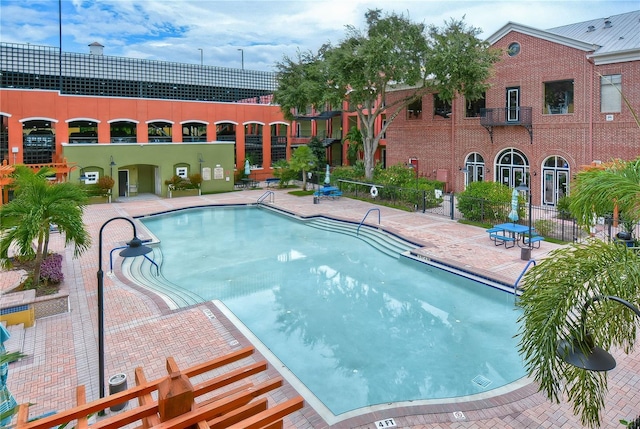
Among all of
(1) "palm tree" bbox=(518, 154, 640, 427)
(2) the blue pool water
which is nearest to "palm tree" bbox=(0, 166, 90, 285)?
(2) the blue pool water

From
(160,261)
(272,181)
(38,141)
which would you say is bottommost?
(160,261)

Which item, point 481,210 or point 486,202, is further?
point 481,210

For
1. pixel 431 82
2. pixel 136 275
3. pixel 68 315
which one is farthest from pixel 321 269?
pixel 431 82

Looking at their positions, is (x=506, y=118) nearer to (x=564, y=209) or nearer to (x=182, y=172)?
(x=564, y=209)

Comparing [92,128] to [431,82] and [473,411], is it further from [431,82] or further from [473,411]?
[473,411]

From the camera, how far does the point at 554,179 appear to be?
21.6 meters

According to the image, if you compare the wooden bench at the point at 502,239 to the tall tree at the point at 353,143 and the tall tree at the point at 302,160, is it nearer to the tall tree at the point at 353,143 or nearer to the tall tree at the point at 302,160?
the tall tree at the point at 302,160

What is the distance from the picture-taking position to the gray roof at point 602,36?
1877cm

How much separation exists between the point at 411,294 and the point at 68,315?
8.04 metres

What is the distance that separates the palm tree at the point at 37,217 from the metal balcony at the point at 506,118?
1978cm

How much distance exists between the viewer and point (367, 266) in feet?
46.8

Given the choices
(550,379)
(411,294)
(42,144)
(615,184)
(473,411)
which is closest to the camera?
(550,379)

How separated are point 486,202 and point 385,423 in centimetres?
1366

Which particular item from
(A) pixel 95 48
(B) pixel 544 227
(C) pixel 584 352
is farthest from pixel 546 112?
(A) pixel 95 48
